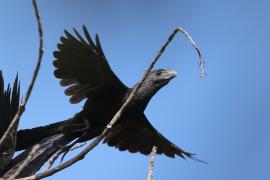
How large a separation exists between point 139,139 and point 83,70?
43.5 inches

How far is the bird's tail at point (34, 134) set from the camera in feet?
18.4

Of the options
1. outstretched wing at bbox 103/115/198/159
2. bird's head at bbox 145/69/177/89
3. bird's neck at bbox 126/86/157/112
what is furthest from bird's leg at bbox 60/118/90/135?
bird's head at bbox 145/69/177/89

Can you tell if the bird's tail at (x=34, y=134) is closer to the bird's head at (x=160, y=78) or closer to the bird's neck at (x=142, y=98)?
the bird's neck at (x=142, y=98)

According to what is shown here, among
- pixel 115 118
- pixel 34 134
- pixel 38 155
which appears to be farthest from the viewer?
pixel 34 134

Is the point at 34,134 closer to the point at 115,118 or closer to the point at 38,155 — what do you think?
the point at 38,155

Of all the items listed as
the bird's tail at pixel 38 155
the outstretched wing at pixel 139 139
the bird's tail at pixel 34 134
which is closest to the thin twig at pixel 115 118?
the bird's tail at pixel 38 155

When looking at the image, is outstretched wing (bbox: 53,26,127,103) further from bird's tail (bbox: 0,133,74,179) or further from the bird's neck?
bird's tail (bbox: 0,133,74,179)

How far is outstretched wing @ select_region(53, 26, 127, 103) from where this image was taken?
19.5 feet

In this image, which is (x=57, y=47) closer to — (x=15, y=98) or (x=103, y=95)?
(x=103, y=95)

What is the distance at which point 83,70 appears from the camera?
618 centimetres

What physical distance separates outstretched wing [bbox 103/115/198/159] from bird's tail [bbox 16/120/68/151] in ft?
2.69

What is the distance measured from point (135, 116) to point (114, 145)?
721 mm

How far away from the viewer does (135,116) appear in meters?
6.21

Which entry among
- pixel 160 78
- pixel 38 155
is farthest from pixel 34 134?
pixel 160 78
